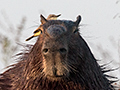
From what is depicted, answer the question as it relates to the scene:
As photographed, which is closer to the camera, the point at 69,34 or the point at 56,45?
the point at 56,45

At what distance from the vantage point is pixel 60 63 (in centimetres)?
410

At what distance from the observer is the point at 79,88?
458cm

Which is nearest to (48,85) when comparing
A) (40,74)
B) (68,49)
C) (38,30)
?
(40,74)

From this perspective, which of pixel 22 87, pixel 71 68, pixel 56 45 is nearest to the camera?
pixel 56 45

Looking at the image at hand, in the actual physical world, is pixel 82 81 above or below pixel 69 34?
below

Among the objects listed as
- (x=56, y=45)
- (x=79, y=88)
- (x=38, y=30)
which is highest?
(x=38, y=30)

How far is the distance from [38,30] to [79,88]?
933 millimetres

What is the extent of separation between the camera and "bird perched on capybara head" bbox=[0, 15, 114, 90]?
4.10 metres

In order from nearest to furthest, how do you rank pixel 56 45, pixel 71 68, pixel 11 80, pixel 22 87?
pixel 56 45
pixel 71 68
pixel 22 87
pixel 11 80

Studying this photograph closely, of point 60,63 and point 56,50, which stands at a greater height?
point 56,50

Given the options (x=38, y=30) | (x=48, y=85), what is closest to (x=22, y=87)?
(x=48, y=85)

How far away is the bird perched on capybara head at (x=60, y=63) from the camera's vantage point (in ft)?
13.5

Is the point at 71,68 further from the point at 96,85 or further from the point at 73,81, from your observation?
the point at 96,85

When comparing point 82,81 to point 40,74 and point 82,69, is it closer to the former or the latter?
point 82,69
